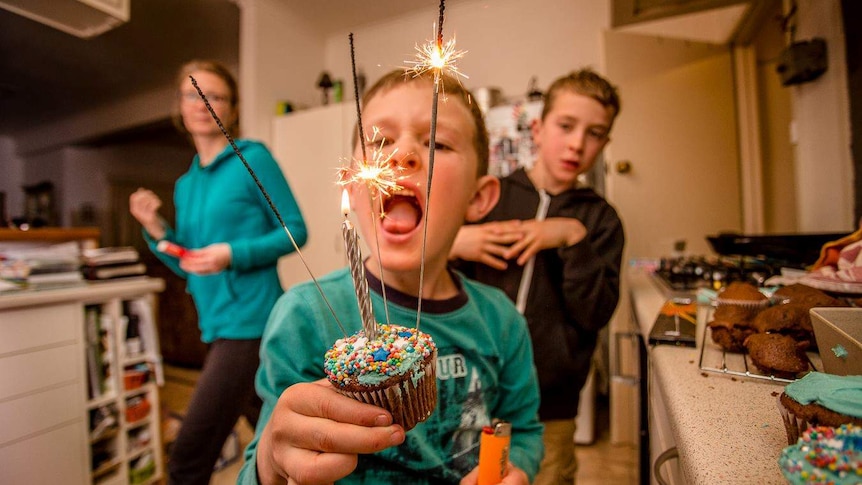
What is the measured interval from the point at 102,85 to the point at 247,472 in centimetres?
144

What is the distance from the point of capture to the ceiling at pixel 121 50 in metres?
0.65

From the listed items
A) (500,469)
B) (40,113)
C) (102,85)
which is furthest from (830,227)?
(102,85)

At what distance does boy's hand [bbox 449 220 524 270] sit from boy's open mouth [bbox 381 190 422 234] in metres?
0.46

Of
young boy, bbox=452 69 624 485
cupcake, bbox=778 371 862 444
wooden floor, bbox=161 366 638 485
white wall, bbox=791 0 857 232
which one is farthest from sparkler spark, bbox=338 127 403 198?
white wall, bbox=791 0 857 232

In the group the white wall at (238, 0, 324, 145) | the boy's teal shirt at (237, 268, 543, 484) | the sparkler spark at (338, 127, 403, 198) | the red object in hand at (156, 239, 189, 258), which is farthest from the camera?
the white wall at (238, 0, 324, 145)

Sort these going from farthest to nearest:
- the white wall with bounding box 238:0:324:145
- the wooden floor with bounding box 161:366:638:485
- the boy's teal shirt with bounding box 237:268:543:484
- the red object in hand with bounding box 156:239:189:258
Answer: the wooden floor with bounding box 161:366:638:485 < the white wall with bounding box 238:0:324:145 < the red object in hand with bounding box 156:239:189:258 < the boy's teal shirt with bounding box 237:268:543:484

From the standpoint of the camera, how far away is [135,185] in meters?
1.02

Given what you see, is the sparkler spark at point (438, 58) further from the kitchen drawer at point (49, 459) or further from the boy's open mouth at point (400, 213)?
the kitchen drawer at point (49, 459)

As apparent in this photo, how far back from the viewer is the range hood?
0.69 metres

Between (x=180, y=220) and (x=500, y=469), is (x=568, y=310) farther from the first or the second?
(x=180, y=220)

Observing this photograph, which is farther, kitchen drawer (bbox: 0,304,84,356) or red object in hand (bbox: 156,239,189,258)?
red object in hand (bbox: 156,239,189,258)

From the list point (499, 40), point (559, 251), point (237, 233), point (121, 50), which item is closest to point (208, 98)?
point (237, 233)

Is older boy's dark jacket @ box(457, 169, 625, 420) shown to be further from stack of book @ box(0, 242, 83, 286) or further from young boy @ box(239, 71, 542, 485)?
stack of book @ box(0, 242, 83, 286)

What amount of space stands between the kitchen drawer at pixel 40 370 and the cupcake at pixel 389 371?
1.28 feet
